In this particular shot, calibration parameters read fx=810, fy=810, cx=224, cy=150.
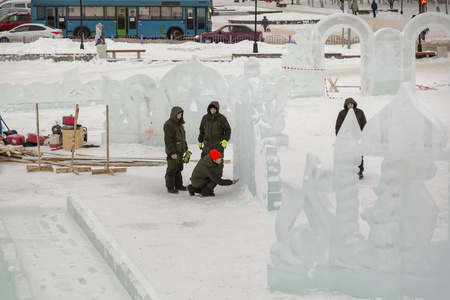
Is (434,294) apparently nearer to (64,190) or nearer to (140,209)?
(140,209)

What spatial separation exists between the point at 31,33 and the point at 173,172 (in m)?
31.3

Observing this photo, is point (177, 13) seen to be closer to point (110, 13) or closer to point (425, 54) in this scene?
point (110, 13)

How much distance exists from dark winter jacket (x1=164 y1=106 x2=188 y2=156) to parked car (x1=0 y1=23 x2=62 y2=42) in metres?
30.4

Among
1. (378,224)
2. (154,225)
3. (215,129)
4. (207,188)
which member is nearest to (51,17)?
(215,129)

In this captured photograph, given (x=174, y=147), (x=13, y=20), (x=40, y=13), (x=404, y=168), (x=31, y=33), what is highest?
(x=40, y=13)

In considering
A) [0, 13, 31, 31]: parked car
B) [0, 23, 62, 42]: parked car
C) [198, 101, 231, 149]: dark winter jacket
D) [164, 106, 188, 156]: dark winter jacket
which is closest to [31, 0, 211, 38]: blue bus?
[0, 23, 62, 42]: parked car

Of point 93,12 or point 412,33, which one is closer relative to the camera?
point 412,33

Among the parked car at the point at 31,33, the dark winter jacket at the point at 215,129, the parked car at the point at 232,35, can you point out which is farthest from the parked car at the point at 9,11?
the dark winter jacket at the point at 215,129

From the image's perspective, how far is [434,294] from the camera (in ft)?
22.6

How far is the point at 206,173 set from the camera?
11.3m

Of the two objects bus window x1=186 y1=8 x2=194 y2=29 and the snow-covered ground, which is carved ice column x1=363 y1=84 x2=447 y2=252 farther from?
bus window x1=186 y1=8 x2=194 y2=29

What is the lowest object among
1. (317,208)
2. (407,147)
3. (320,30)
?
(317,208)

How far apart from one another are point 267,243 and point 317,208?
1.93m

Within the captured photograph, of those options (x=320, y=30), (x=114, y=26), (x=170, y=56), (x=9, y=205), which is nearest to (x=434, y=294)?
(x=9, y=205)
